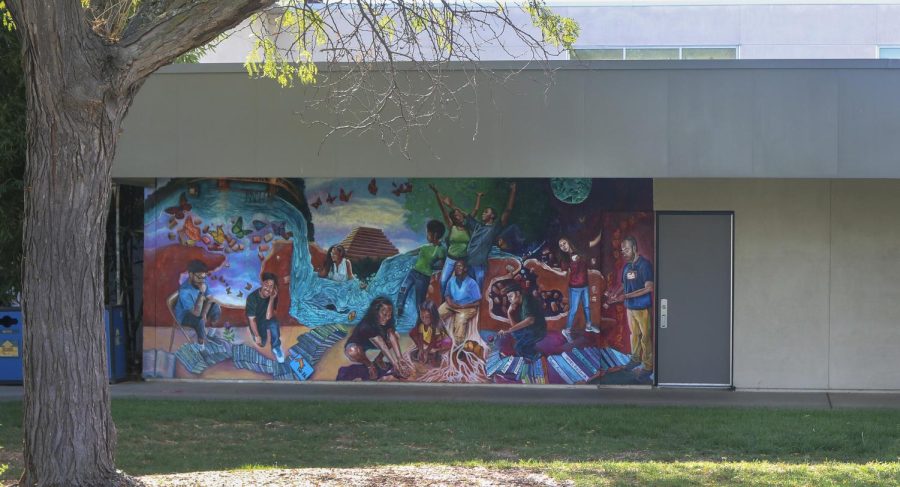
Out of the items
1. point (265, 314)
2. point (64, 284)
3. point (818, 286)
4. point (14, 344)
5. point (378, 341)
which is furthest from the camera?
point (14, 344)

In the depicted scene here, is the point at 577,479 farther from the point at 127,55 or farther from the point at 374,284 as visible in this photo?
the point at 374,284

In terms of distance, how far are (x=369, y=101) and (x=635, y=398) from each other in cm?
521

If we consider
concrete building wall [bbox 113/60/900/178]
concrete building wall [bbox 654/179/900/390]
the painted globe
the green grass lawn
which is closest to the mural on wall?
the painted globe

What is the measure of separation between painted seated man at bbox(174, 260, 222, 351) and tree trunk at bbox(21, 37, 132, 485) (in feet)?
24.0

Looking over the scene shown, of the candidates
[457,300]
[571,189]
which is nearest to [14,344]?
[457,300]

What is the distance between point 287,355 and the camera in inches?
542

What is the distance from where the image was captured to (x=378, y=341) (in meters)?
13.7

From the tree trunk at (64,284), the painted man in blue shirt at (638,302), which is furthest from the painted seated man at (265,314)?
the tree trunk at (64,284)

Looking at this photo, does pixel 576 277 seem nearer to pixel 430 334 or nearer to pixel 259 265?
pixel 430 334

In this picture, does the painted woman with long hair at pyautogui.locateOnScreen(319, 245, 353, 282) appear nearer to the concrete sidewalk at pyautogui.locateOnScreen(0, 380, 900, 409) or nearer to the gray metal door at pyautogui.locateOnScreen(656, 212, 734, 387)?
the concrete sidewalk at pyautogui.locateOnScreen(0, 380, 900, 409)

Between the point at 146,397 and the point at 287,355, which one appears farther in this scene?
the point at 287,355

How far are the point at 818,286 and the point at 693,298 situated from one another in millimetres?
1685

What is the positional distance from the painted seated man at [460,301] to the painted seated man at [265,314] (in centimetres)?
239

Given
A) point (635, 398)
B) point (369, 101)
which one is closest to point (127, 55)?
point (369, 101)
